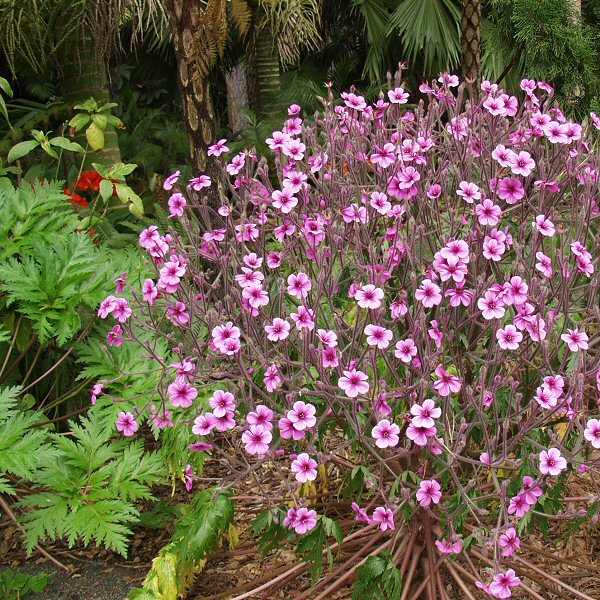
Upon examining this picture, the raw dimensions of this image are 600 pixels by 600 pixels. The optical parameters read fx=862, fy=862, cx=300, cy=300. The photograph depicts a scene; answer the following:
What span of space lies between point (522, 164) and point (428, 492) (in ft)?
3.23

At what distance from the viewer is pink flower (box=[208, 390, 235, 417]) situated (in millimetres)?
2223

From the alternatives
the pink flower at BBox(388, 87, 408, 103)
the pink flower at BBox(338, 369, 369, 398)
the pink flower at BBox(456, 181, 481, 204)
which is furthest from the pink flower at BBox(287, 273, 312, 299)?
the pink flower at BBox(388, 87, 408, 103)

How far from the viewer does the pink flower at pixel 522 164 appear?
2.47m

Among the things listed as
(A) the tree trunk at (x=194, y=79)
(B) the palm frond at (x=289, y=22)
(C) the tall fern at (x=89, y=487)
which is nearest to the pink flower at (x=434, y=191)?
(C) the tall fern at (x=89, y=487)

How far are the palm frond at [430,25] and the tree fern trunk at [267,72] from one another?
4.35 feet

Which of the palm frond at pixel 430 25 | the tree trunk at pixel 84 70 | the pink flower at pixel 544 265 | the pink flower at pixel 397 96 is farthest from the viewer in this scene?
the palm frond at pixel 430 25

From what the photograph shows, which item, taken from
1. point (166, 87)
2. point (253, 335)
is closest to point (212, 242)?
point (253, 335)

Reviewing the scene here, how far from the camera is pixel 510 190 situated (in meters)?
2.55

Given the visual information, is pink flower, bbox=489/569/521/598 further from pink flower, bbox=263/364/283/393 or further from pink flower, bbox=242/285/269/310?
pink flower, bbox=242/285/269/310

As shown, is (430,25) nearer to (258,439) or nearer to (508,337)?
(508,337)

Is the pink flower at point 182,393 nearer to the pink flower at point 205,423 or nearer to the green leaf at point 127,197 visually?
the pink flower at point 205,423

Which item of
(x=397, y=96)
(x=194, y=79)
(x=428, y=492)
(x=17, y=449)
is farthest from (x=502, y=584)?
(x=194, y=79)

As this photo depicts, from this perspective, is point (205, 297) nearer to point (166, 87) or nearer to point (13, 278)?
point (13, 278)

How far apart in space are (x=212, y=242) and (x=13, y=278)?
84cm
